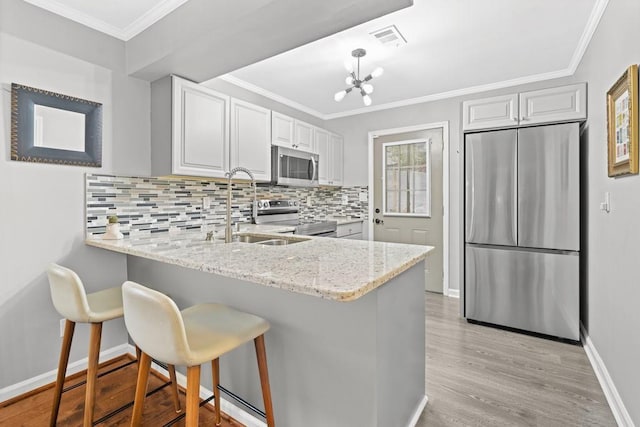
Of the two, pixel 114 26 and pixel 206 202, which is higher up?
pixel 114 26

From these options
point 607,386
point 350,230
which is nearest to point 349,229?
point 350,230

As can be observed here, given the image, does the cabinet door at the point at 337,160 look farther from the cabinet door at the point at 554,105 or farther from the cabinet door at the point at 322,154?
the cabinet door at the point at 554,105

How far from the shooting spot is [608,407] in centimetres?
177

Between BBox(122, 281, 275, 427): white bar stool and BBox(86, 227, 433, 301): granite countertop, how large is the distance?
0.25 metres

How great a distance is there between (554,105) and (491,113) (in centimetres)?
45

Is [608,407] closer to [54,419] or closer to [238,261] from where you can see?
[238,261]

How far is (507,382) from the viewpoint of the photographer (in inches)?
79.9

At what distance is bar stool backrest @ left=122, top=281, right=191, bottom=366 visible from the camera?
109 centimetres

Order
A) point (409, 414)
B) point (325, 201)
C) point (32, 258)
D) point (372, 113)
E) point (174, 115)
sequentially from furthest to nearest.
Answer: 1. point (325, 201)
2. point (372, 113)
3. point (174, 115)
4. point (32, 258)
5. point (409, 414)

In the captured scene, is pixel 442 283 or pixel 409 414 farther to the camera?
pixel 442 283

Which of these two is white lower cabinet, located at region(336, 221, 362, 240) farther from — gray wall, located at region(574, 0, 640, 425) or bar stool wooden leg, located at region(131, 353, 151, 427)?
bar stool wooden leg, located at region(131, 353, 151, 427)

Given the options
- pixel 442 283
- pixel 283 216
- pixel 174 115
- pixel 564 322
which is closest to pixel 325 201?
pixel 283 216

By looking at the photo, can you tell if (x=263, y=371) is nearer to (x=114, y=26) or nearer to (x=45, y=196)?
(x=45, y=196)

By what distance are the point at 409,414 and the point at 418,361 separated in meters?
0.25
